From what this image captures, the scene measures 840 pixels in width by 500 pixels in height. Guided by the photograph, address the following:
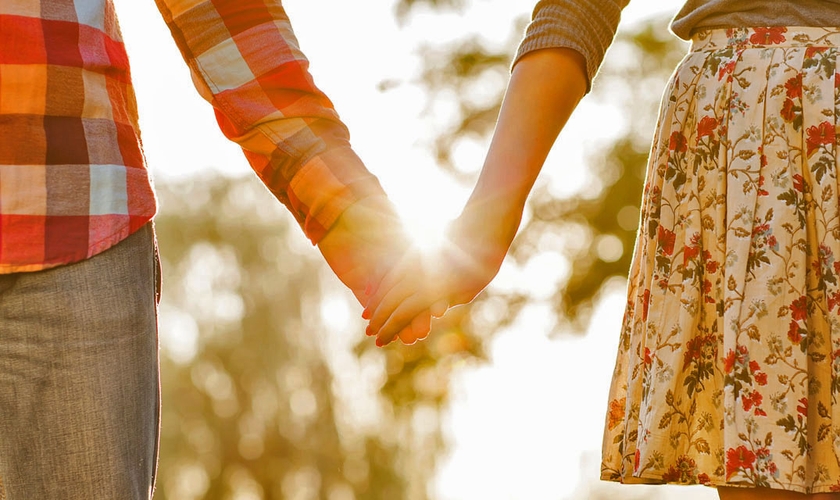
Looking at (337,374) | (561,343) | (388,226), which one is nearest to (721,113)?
(388,226)

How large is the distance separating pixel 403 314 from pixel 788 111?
687 millimetres

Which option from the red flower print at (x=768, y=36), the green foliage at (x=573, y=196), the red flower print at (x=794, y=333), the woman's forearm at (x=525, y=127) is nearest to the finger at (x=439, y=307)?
the woman's forearm at (x=525, y=127)

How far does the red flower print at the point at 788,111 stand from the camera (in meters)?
1.69

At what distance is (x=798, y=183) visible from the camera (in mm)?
1670

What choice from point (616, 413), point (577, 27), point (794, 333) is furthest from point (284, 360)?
point (794, 333)

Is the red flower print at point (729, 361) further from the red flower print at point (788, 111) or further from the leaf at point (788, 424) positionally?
the red flower print at point (788, 111)

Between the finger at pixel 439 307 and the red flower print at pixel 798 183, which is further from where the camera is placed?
the finger at pixel 439 307

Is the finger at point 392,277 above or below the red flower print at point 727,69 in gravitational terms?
below

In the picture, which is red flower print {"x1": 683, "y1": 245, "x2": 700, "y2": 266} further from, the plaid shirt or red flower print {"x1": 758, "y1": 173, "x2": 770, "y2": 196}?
the plaid shirt

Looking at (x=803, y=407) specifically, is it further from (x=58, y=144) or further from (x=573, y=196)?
(x=573, y=196)

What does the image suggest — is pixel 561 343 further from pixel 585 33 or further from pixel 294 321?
pixel 585 33

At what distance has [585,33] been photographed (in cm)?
187

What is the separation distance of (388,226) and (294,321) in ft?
44.2

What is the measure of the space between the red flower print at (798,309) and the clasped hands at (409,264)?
0.45m
